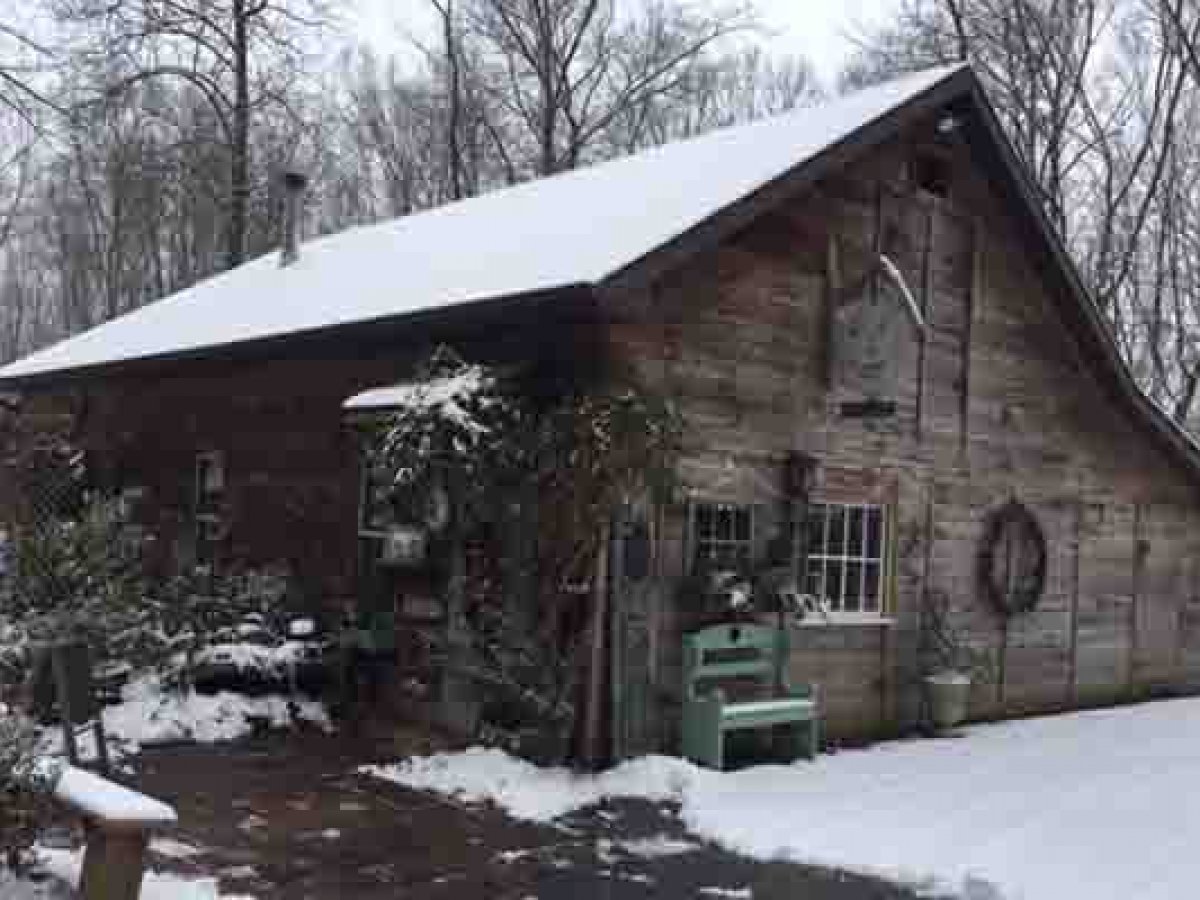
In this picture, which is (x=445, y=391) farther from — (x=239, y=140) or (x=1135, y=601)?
(x=239, y=140)

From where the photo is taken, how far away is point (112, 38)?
2120cm

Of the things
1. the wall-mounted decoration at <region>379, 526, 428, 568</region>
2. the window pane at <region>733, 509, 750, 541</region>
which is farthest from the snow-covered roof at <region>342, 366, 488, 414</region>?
the window pane at <region>733, 509, 750, 541</region>

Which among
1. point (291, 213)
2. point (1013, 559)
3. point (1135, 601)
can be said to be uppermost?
point (291, 213)

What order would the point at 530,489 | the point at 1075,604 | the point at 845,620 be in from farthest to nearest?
the point at 1075,604
the point at 845,620
the point at 530,489

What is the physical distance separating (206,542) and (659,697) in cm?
637

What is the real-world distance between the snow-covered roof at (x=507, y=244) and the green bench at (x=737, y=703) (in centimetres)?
289

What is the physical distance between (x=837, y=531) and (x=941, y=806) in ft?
9.52

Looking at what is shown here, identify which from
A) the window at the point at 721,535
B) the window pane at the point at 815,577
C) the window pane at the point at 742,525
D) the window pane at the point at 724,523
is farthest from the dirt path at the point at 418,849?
the window pane at the point at 815,577

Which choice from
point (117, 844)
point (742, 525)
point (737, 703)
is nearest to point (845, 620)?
point (742, 525)

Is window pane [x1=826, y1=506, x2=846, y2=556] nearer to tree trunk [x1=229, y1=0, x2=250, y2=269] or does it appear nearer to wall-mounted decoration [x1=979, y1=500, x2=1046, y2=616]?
wall-mounted decoration [x1=979, y1=500, x2=1046, y2=616]

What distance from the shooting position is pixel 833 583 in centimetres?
997

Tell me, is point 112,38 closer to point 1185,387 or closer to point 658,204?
point 658,204

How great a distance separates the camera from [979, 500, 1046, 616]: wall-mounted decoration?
444 inches

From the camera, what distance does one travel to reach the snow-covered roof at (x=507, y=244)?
856 centimetres
